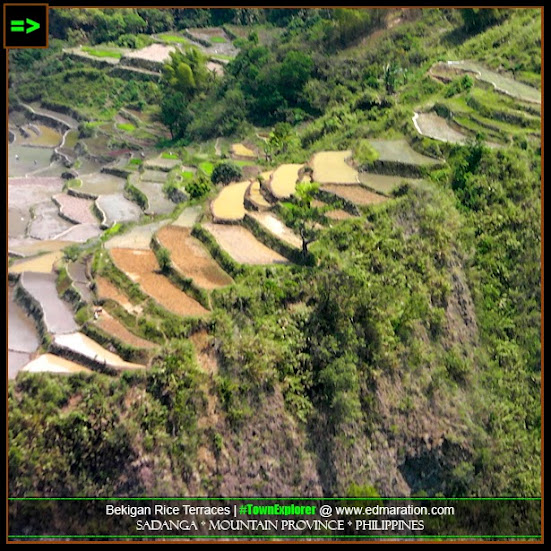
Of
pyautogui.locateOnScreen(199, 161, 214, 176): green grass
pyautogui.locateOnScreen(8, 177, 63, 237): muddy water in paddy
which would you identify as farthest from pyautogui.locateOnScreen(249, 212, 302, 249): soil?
pyautogui.locateOnScreen(8, 177, 63, 237): muddy water in paddy

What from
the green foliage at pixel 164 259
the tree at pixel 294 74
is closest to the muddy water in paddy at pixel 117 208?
the green foliage at pixel 164 259

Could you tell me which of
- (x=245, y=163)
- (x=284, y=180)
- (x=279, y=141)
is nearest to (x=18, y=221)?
(x=245, y=163)

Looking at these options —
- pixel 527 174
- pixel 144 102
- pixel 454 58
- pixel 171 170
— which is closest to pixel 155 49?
pixel 144 102

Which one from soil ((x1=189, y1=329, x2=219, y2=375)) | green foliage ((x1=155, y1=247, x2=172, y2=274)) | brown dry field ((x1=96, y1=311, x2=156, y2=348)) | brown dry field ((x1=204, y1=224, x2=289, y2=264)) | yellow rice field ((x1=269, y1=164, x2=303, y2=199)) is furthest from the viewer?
Answer: yellow rice field ((x1=269, y1=164, x2=303, y2=199))

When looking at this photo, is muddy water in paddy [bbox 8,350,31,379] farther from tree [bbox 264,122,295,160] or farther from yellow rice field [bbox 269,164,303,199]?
tree [bbox 264,122,295,160]

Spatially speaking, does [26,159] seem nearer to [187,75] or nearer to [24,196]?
[24,196]

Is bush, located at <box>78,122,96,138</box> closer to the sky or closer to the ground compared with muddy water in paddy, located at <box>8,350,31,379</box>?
closer to the ground

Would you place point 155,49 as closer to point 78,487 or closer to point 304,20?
point 304,20
